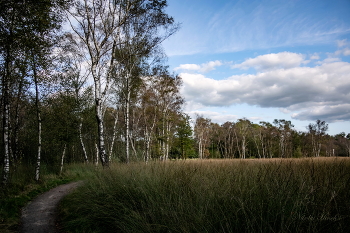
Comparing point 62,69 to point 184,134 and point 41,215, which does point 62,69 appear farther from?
point 184,134

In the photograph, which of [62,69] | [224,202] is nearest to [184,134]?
[62,69]

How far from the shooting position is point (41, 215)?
254 inches

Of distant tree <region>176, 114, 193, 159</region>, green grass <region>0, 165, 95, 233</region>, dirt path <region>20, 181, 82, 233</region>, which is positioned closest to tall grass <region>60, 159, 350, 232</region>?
dirt path <region>20, 181, 82, 233</region>

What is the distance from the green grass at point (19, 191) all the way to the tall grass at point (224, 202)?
1.44 metres

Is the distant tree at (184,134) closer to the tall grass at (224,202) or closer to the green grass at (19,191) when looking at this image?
the green grass at (19,191)

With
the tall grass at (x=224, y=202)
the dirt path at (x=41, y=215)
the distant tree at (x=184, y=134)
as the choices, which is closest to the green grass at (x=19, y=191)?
the dirt path at (x=41, y=215)

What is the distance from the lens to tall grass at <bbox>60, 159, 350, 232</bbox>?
2.47 m

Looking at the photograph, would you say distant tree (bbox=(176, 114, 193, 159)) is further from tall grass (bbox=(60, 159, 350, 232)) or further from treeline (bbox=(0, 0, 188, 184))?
tall grass (bbox=(60, 159, 350, 232))

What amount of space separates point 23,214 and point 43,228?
176 centimetres

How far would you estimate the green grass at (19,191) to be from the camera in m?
5.83

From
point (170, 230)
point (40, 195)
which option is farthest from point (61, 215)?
point (170, 230)

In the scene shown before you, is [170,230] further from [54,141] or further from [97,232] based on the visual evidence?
[54,141]

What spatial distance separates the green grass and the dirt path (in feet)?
0.73

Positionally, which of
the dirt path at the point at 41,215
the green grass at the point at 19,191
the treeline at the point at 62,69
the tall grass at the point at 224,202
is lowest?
the dirt path at the point at 41,215
